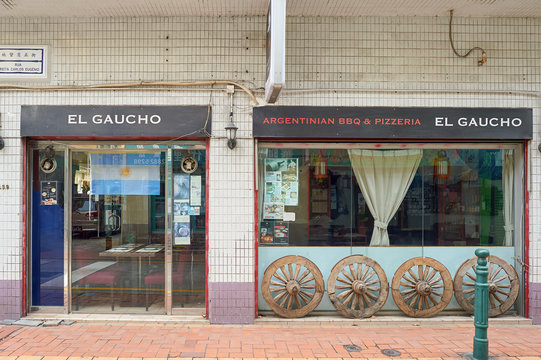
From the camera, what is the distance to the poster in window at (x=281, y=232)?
6094mm

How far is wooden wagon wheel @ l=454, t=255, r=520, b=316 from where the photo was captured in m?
5.93

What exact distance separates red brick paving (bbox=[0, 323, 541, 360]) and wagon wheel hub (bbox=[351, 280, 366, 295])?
0.51 m

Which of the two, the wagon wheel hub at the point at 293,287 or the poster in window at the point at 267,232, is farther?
the poster in window at the point at 267,232

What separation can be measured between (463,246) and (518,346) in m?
1.59

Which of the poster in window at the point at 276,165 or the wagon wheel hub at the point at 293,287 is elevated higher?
the poster in window at the point at 276,165

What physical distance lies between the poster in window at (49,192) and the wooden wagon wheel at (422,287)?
5.34 metres

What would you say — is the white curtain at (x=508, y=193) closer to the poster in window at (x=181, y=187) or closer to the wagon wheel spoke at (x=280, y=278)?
the wagon wheel spoke at (x=280, y=278)

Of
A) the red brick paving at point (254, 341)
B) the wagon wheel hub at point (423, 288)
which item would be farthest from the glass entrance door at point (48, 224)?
the wagon wheel hub at point (423, 288)

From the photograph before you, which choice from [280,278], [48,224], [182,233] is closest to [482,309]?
[280,278]

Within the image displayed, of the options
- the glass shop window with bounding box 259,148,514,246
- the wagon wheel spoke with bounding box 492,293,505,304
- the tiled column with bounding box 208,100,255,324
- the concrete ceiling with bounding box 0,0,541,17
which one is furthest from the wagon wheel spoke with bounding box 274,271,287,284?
the concrete ceiling with bounding box 0,0,541,17

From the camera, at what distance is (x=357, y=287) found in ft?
19.0

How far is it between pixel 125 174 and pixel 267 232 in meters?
2.37

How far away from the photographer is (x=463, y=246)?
242 inches

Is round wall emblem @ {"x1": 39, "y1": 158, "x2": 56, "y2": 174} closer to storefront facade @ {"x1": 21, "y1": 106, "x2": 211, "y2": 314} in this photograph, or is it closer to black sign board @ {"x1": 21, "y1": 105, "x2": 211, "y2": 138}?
storefront facade @ {"x1": 21, "y1": 106, "x2": 211, "y2": 314}
